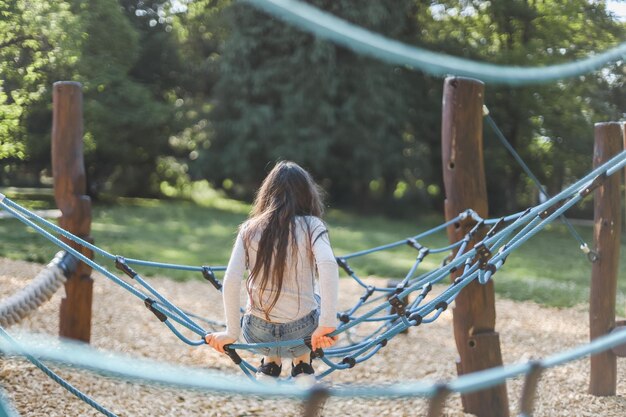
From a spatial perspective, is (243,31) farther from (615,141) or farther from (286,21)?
(615,141)

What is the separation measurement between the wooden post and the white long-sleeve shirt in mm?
1546

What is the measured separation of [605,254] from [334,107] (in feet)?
30.8

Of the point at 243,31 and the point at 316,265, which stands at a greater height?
the point at 243,31

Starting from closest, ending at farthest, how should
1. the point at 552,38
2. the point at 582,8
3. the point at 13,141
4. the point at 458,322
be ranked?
1. the point at 458,322
2. the point at 13,141
3. the point at 582,8
4. the point at 552,38

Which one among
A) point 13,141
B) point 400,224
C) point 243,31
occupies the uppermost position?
point 243,31

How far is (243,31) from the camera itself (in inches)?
503

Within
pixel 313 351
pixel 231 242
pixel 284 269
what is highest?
pixel 284 269

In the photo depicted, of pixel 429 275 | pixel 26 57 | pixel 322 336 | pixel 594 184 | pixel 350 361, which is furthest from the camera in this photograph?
pixel 26 57

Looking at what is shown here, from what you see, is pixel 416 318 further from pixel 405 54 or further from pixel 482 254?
pixel 405 54

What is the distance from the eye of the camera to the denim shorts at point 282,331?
2297 millimetres

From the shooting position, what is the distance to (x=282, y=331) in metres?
2.30

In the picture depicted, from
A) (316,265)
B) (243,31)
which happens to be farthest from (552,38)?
(316,265)

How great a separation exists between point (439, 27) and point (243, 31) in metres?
3.49

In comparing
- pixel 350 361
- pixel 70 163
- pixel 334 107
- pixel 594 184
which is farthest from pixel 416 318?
pixel 334 107
